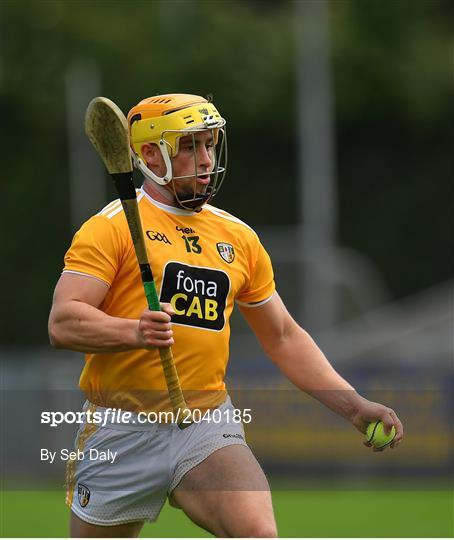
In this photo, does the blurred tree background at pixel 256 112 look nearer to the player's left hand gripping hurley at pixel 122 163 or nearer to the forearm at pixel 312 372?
the forearm at pixel 312 372

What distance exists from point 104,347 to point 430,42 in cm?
2178

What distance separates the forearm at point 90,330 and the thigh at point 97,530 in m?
0.72

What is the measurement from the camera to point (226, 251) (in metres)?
5.35

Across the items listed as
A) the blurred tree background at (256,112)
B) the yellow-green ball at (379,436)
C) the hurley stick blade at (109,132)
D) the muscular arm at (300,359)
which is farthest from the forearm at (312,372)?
the blurred tree background at (256,112)

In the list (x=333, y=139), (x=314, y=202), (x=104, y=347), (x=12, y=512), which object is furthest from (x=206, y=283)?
(x=333, y=139)

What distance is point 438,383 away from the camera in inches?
504

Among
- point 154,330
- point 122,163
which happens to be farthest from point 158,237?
point 154,330

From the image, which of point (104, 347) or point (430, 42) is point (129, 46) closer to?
point (430, 42)

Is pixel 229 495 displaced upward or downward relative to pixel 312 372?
downward

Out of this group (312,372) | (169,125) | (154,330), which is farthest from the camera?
(312,372)

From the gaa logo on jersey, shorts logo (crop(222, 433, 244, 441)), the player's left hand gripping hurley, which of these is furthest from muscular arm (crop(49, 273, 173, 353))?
shorts logo (crop(222, 433, 244, 441))

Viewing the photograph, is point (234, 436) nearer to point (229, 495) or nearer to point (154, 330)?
point (229, 495)

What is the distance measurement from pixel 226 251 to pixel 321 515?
252 inches

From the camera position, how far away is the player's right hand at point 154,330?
4770 millimetres
